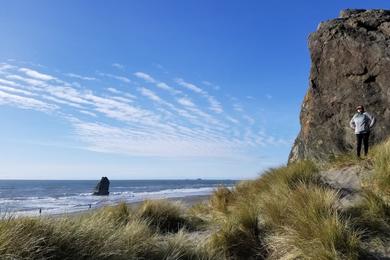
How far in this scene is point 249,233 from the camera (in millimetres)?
8031

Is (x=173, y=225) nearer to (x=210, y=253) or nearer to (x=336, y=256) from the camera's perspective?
(x=210, y=253)

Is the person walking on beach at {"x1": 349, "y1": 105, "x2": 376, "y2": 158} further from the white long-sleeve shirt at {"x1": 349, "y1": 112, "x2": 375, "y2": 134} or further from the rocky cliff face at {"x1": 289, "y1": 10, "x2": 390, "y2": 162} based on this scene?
the rocky cliff face at {"x1": 289, "y1": 10, "x2": 390, "y2": 162}

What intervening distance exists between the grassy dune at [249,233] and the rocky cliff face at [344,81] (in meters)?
5.91

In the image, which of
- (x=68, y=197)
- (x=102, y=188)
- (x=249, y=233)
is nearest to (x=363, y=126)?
(x=249, y=233)

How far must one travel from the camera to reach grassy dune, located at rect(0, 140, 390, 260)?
5.60 m

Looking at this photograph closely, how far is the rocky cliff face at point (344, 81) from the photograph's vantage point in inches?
614

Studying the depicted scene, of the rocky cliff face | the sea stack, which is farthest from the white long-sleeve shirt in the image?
the sea stack

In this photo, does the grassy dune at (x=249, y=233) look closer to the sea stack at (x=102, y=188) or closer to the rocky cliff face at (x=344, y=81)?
the rocky cliff face at (x=344, y=81)

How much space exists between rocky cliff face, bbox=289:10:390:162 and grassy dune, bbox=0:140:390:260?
233 inches

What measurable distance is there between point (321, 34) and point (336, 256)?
13.6m

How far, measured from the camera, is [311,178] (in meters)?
11.0

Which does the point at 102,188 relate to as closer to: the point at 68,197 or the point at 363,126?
the point at 68,197

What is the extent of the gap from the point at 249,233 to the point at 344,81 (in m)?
10.5

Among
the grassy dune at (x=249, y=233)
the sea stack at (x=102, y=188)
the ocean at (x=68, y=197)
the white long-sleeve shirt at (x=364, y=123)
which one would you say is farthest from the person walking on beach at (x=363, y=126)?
the sea stack at (x=102, y=188)
